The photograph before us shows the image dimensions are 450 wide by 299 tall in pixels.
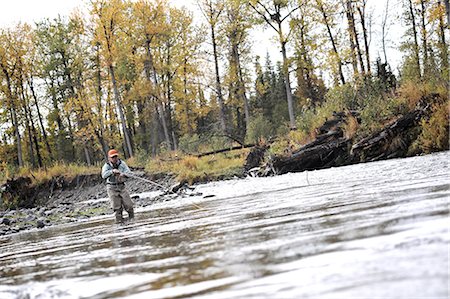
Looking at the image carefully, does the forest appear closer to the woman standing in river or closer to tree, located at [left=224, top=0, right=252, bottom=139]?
tree, located at [left=224, top=0, right=252, bottom=139]

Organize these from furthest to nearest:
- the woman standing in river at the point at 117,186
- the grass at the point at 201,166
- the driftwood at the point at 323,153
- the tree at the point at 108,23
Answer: the tree at the point at 108,23
the grass at the point at 201,166
the driftwood at the point at 323,153
the woman standing in river at the point at 117,186

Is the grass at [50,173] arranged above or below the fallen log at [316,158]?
above

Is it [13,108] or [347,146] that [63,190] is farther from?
[347,146]

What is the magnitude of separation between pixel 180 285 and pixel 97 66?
34891mm

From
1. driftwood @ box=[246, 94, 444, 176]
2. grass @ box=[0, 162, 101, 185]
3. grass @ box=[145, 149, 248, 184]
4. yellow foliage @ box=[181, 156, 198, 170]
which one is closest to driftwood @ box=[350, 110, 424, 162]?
driftwood @ box=[246, 94, 444, 176]

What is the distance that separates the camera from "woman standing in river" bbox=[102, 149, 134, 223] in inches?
393

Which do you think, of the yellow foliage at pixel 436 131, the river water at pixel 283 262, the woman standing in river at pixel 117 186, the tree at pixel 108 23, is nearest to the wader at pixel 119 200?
the woman standing in river at pixel 117 186

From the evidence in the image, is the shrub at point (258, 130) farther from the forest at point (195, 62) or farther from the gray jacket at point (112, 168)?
the gray jacket at point (112, 168)

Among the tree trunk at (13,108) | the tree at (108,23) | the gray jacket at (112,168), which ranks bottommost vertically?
the gray jacket at (112,168)

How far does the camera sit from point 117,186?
10227mm

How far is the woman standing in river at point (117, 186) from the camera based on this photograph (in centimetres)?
998

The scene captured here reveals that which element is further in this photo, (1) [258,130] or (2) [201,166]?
(1) [258,130]

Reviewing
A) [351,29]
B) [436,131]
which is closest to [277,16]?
[351,29]

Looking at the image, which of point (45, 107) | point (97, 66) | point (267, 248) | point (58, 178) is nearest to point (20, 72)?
point (97, 66)
